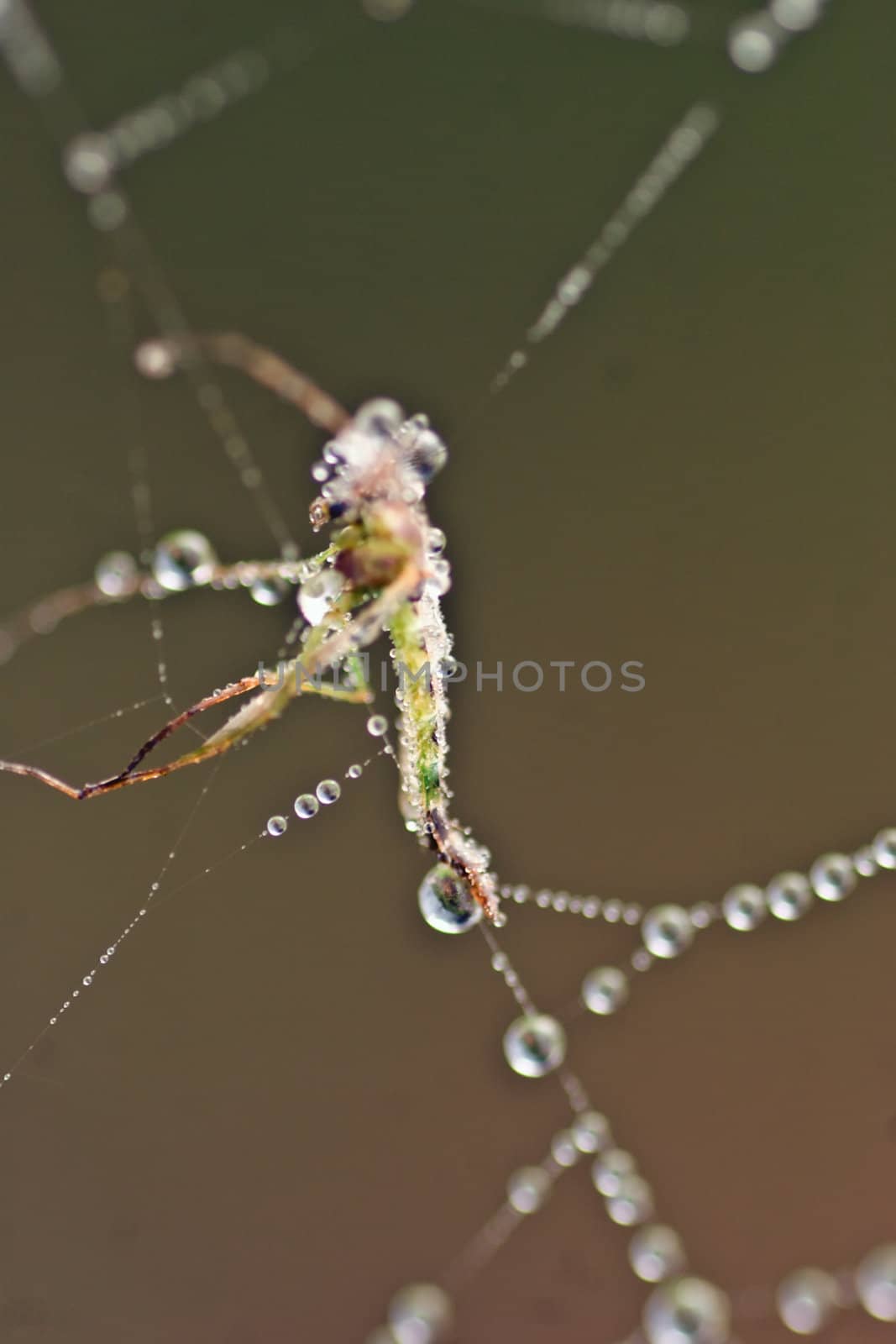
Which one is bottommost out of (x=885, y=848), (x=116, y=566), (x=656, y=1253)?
(x=656, y=1253)

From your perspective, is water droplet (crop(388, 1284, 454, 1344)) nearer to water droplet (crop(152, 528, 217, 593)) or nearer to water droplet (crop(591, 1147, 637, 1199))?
water droplet (crop(591, 1147, 637, 1199))

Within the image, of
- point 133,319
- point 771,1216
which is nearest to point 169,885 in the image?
point 133,319

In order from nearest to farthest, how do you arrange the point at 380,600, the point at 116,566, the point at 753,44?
the point at 380,600
the point at 116,566
the point at 753,44

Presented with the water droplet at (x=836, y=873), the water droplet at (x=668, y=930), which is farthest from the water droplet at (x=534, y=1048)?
the water droplet at (x=836, y=873)

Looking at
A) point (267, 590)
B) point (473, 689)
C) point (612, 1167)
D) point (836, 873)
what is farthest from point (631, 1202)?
point (267, 590)

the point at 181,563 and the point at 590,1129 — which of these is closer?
the point at 181,563

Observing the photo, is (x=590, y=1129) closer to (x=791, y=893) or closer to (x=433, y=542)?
(x=791, y=893)

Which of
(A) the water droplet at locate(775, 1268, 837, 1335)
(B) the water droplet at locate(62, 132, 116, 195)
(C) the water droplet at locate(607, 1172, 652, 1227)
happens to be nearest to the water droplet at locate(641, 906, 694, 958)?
(C) the water droplet at locate(607, 1172, 652, 1227)
